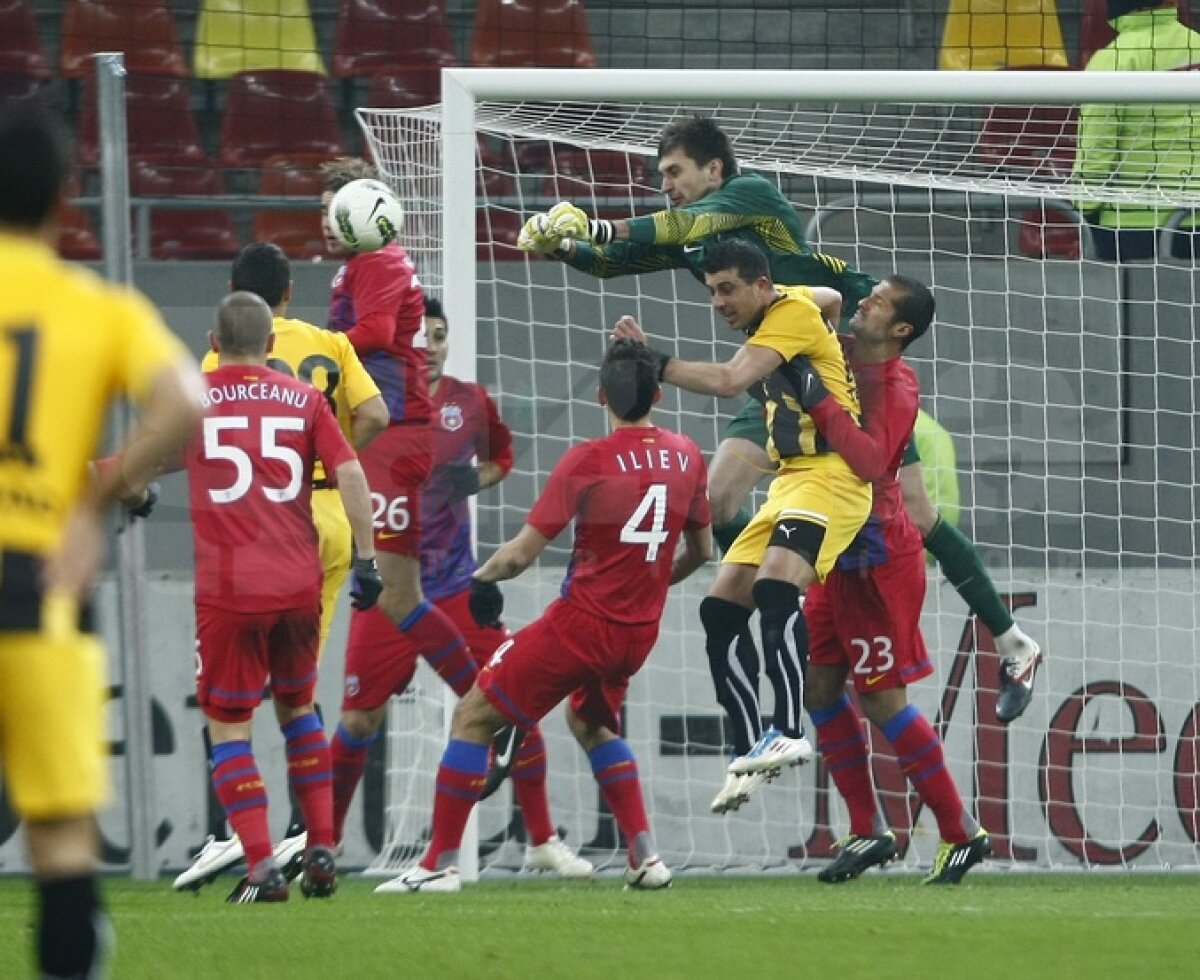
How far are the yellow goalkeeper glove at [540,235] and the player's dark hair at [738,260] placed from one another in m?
0.57

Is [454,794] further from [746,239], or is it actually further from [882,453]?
[746,239]

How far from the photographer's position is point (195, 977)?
183 inches

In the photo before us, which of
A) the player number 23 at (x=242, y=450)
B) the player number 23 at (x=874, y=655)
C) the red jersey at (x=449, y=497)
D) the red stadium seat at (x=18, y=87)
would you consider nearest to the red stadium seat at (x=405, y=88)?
the red stadium seat at (x=18, y=87)

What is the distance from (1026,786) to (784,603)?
228cm

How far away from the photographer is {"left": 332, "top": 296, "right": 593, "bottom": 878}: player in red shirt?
786 cm

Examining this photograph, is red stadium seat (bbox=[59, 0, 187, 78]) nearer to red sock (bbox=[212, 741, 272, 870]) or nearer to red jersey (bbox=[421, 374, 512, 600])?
red jersey (bbox=[421, 374, 512, 600])

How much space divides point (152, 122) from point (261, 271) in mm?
4365

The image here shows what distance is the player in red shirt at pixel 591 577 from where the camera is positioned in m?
6.84

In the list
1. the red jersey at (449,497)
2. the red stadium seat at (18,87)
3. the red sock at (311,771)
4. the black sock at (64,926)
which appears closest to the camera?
the black sock at (64,926)

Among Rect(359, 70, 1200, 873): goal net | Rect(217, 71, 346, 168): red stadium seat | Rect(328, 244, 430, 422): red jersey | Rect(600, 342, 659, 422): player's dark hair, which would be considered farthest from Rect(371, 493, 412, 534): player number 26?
Rect(217, 71, 346, 168): red stadium seat

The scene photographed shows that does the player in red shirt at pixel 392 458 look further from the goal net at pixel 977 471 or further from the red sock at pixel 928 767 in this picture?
the red sock at pixel 928 767

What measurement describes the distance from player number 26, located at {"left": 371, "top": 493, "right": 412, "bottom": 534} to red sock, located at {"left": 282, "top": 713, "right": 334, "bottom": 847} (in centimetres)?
154

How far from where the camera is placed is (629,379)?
272 inches

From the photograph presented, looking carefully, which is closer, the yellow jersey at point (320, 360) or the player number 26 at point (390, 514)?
the yellow jersey at point (320, 360)
